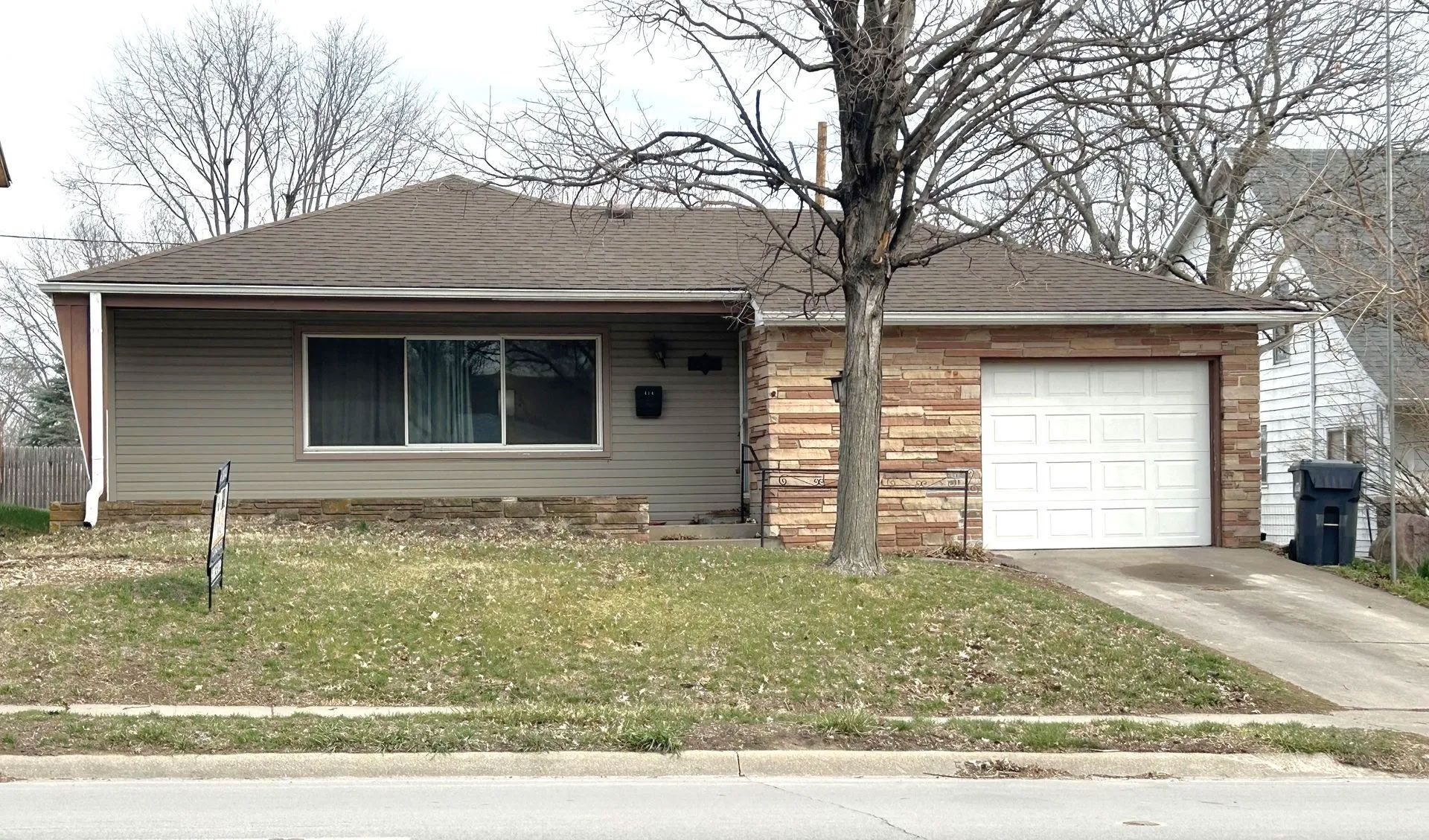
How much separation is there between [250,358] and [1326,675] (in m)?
13.0

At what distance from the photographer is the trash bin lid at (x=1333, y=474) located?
15.4m

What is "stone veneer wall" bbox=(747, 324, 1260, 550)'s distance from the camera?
16.0 metres

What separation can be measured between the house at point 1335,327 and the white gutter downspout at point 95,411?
1419 centimetres

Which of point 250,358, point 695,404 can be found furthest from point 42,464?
point 695,404

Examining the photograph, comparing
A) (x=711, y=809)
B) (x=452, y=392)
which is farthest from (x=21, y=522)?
(x=711, y=809)

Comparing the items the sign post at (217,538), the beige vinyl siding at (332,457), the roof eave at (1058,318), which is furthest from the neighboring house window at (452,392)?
the sign post at (217,538)

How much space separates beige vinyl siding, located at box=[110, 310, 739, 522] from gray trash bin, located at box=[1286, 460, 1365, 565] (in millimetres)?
7083

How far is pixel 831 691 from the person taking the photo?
378 inches

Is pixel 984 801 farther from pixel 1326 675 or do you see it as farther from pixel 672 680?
A: pixel 1326 675

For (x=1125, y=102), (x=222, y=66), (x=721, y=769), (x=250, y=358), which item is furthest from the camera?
(x=222, y=66)

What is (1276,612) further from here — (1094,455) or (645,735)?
(645,735)

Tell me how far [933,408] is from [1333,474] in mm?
4697

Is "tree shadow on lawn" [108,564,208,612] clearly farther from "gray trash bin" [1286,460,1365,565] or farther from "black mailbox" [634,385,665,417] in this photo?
"gray trash bin" [1286,460,1365,565]

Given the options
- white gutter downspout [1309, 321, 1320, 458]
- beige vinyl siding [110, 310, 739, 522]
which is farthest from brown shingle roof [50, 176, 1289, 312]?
white gutter downspout [1309, 321, 1320, 458]
